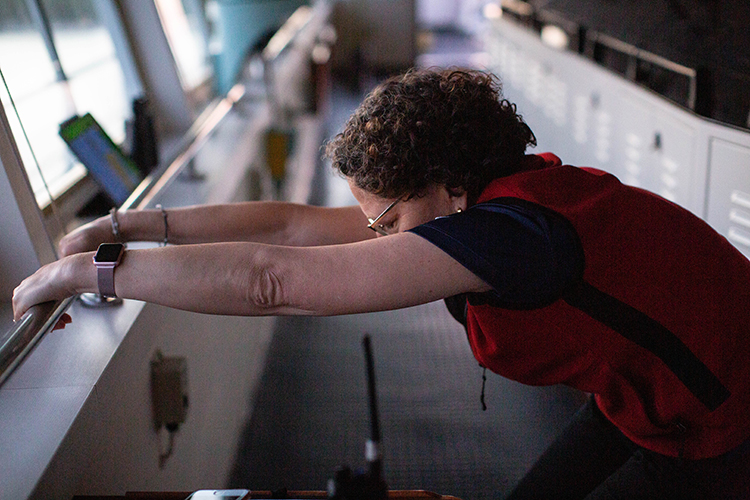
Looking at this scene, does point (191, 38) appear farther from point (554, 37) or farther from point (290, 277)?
point (290, 277)

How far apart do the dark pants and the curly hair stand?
637mm

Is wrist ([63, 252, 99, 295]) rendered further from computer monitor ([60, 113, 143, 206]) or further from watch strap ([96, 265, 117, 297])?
computer monitor ([60, 113, 143, 206])

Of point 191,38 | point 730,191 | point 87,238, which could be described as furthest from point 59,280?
point 191,38

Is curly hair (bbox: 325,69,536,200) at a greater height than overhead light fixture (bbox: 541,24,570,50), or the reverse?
curly hair (bbox: 325,69,536,200)

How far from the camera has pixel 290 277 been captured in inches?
37.8

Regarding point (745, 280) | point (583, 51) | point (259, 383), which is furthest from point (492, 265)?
point (583, 51)

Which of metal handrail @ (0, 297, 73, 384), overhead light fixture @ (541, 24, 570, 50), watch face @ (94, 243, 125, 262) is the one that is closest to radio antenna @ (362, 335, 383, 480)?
watch face @ (94, 243, 125, 262)

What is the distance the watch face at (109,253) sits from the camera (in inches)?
39.1

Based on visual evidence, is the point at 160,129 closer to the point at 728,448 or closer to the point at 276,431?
the point at 276,431

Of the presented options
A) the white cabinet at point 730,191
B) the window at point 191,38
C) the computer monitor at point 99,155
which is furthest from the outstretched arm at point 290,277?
the window at point 191,38

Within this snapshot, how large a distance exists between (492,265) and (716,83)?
210cm

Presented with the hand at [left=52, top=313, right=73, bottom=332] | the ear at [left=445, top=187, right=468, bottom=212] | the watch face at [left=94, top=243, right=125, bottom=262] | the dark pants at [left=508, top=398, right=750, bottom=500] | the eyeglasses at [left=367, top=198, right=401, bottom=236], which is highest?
the watch face at [left=94, top=243, right=125, bottom=262]

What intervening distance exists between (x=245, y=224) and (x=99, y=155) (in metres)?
0.83

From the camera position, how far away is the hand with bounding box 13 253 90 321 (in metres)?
1.01
